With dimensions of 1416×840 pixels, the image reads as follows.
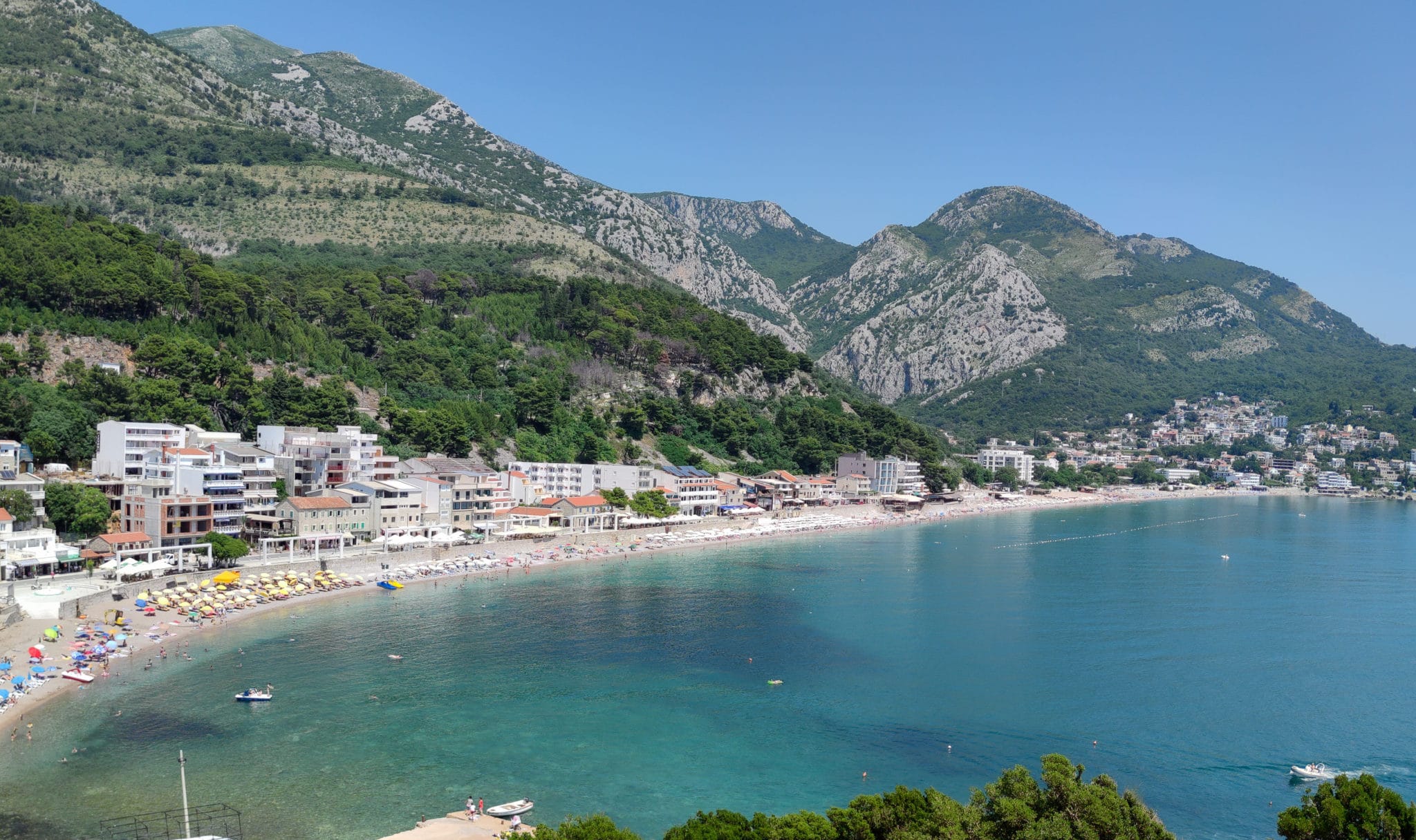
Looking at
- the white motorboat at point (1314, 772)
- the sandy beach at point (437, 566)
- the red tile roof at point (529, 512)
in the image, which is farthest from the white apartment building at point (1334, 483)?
the white motorboat at point (1314, 772)

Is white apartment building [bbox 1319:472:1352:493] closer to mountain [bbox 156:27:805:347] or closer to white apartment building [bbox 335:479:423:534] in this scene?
mountain [bbox 156:27:805:347]

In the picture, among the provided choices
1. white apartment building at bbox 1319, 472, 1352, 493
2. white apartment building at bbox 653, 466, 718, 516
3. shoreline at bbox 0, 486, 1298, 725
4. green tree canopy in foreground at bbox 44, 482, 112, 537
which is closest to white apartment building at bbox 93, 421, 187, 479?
green tree canopy in foreground at bbox 44, 482, 112, 537

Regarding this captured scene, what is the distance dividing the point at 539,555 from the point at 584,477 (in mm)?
17335

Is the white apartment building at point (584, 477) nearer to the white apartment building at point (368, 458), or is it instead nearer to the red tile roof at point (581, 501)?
the red tile roof at point (581, 501)

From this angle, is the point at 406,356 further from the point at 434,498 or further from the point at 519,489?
the point at 434,498

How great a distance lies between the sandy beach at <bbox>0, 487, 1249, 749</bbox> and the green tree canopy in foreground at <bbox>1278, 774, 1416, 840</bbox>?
3480 cm

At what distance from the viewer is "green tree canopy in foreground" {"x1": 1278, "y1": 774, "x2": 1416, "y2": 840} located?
19453 mm

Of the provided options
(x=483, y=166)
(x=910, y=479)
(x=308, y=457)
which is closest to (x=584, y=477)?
(x=308, y=457)

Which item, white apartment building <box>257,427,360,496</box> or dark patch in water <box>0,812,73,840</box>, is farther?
white apartment building <box>257,427,360,496</box>

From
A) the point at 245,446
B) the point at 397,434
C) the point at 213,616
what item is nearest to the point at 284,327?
the point at 397,434

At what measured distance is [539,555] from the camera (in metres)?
67.1

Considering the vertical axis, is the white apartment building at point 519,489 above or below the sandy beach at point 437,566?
above

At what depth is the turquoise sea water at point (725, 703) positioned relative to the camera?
90.4 feet

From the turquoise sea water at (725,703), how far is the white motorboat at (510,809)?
24.3 inches
